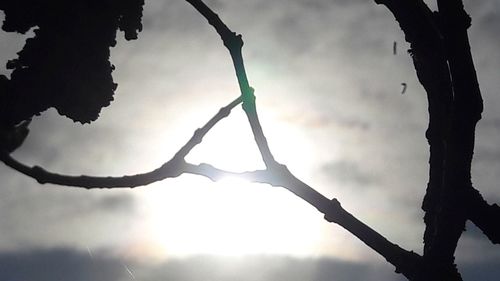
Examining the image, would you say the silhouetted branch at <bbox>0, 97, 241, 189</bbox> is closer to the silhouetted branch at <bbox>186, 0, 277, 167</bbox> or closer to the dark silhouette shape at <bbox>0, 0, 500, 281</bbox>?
the dark silhouette shape at <bbox>0, 0, 500, 281</bbox>

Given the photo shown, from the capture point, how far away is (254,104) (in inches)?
177

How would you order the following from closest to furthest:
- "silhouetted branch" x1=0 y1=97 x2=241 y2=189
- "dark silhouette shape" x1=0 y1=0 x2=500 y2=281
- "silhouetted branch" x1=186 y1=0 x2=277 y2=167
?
1. "silhouetted branch" x1=0 y1=97 x2=241 y2=189
2. "dark silhouette shape" x1=0 y1=0 x2=500 y2=281
3. "silhouetted branch" x1=186 y1=0 x2=277 y2=167

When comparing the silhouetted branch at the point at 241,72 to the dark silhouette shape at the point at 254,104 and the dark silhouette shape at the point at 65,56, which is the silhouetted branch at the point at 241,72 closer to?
the dark silhouette shape at the point at 254,104

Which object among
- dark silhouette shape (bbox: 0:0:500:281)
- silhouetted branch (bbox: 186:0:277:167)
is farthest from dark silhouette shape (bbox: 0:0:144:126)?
silhouetted branch (bbox: 186:0:277:167)

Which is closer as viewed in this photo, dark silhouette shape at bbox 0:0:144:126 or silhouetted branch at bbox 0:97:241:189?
silhouetted branch at bbox 0:97:241:189

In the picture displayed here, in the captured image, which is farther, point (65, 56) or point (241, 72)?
point (65, 56)

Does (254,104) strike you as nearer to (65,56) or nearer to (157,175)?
(157,175)

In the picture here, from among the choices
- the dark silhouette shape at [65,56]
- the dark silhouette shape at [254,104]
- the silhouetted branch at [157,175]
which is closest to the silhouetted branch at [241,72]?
the dark silhouette shape at [254,104]

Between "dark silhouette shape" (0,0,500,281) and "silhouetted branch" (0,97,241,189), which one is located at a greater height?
"dark silhouette shape" (0,0,500,281)

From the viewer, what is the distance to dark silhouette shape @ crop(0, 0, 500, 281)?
4.33 metres

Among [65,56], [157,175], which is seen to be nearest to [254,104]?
[157,175]

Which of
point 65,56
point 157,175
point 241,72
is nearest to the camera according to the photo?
point 157,175

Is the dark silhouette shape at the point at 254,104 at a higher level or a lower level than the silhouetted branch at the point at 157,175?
higher

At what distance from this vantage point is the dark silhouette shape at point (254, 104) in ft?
14.2
